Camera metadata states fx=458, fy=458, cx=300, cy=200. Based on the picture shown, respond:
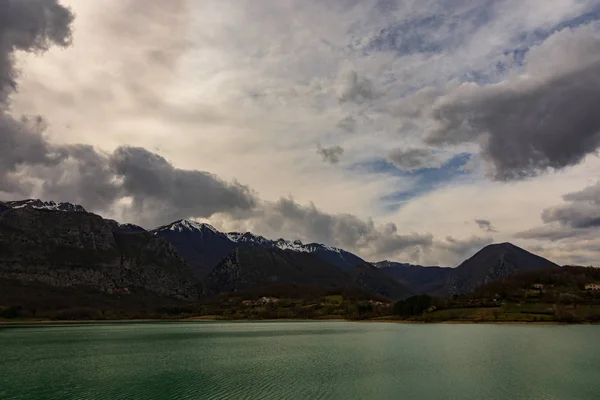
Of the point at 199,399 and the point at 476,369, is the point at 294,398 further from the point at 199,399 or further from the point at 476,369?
the point at 476,369

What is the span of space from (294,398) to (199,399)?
10840 millimetres

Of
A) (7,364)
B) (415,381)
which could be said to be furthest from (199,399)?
(7,364)

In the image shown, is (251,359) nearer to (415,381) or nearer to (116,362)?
(116,362)

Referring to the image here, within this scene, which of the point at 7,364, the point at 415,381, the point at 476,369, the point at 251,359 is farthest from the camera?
the point at 251,359

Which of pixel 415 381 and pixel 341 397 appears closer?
pixel 341 397

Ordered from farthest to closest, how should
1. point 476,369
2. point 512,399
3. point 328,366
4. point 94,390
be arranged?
point 328,366, point 476,369, point 94,390, point 512,399

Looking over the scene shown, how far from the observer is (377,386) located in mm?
58844

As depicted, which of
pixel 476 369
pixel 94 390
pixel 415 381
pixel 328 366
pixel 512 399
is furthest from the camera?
pixel 328 366

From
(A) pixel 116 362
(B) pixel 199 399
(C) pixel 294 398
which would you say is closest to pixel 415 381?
(C) pixel 294 398

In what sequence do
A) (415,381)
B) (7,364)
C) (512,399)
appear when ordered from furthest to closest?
(7,364), (415,381), (512,399)

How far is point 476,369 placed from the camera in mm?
71188

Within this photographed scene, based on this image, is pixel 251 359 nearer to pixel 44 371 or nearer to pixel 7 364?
pixel 44 371

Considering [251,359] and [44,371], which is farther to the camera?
[251,359]

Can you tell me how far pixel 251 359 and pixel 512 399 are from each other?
2062 inches
